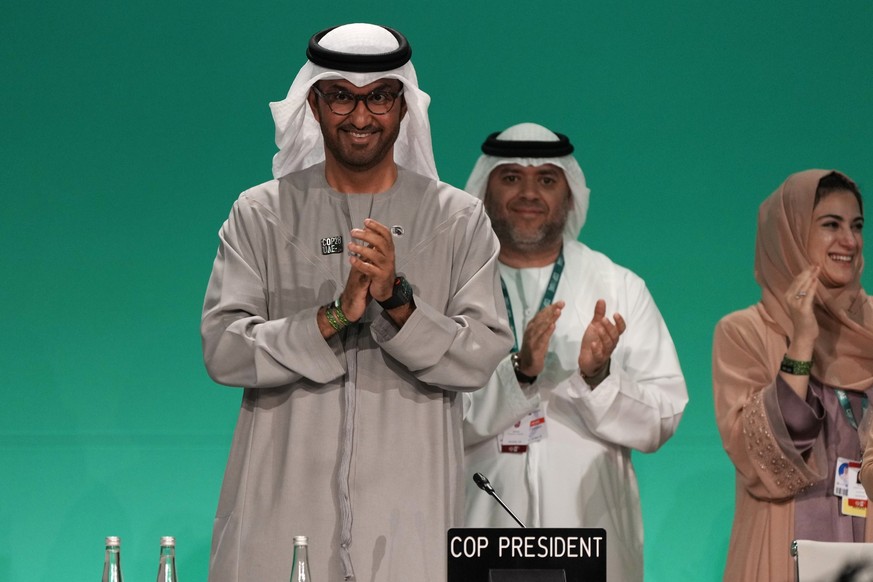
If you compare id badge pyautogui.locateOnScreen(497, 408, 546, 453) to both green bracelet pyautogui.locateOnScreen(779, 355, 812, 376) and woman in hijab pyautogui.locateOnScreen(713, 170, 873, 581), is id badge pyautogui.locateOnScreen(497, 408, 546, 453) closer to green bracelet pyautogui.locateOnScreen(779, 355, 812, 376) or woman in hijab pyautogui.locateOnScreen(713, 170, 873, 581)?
woman in hijab pyautogui.locateOnScreen(713, 170, 873, 581)

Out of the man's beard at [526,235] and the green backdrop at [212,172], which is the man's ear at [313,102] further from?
the green backdrop at [212,172]

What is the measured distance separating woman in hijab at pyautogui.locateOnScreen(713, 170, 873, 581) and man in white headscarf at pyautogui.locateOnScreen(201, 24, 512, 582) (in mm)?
1019

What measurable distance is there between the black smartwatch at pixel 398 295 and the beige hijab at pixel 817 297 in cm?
146

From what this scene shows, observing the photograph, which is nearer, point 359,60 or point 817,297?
point 359,60

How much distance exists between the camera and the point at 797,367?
13.6 ft

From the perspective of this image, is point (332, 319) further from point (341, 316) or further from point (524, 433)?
point (524, 433)

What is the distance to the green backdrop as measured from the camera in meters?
5.27

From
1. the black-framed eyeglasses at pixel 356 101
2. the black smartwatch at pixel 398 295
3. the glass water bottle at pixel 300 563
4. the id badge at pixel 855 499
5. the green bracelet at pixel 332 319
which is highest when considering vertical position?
the black-framed eyeglasses at pixel 356 101

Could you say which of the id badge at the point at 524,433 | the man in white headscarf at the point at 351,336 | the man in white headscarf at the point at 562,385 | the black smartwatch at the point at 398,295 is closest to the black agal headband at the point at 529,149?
the man in white headscarf at the point at 562,385

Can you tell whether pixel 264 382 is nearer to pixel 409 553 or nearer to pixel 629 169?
pixel 409 553

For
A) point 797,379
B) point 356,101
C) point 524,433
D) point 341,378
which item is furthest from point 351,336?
point 797,379

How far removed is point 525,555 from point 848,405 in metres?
1.78

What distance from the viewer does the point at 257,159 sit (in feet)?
17.9

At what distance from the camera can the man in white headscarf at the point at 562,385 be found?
4.39m
